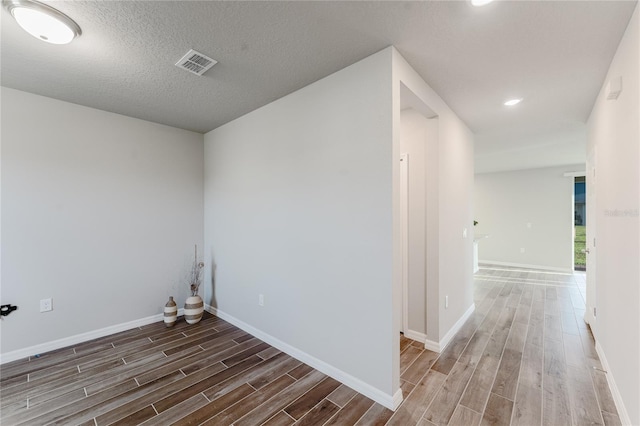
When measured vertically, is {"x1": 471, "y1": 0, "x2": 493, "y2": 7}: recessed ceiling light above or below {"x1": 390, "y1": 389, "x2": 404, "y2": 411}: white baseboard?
above

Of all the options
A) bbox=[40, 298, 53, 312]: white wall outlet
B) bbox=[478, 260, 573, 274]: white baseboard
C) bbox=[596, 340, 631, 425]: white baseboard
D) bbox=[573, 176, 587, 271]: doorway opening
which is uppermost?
bbox=[573, 176, 587, 271]: doorway opening

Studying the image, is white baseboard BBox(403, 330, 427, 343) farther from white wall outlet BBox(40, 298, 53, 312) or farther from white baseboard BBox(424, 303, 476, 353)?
white wall outlet BBox(40, 298, 53, 312)

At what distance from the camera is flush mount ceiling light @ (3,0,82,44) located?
1.49 m

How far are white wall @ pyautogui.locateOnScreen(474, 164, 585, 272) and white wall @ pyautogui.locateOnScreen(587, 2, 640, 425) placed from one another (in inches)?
192

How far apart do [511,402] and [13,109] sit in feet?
16.0

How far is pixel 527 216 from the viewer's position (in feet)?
21.9

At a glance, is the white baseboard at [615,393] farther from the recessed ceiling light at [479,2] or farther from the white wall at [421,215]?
the recessed ceiling light at [479,2]

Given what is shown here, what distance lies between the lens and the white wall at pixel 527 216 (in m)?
6.18

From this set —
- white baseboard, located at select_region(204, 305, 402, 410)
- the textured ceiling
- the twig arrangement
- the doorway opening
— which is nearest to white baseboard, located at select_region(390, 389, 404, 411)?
white baseboard, located at select_region(204, 305, 402, 410)

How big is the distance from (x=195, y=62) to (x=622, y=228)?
322cm

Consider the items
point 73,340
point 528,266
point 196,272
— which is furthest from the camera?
point 528,266

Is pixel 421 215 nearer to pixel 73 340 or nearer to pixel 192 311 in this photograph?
pixel 192 311

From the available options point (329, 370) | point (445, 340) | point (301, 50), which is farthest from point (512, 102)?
point (329, 370)

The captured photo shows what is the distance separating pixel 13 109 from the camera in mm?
2500
